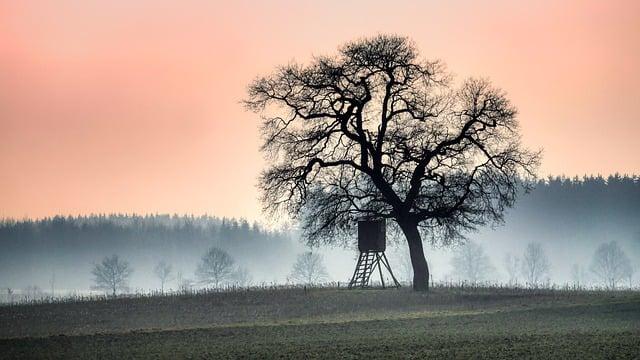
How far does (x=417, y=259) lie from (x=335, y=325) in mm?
17782

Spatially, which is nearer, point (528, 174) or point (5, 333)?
point (5, 333)

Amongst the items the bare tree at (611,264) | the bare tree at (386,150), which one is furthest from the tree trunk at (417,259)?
the bare tree at (611,264)

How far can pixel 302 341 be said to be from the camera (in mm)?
37188

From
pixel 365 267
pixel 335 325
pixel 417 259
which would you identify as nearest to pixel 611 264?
pixel 365 267

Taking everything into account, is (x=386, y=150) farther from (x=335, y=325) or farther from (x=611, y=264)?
(x=611, y=264)

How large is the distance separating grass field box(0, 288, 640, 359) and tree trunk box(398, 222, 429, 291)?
0.97m

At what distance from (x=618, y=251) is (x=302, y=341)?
165 m

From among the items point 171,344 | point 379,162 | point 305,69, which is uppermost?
point 305,69

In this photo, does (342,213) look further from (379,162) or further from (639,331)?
(639,331)

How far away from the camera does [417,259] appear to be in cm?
5997

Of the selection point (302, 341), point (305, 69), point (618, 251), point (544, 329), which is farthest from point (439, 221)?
point (618, 251)

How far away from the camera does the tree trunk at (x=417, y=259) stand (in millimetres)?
59062

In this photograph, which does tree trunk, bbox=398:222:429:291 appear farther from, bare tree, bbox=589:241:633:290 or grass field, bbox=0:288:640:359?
bare tree, bbox=589:241:633:290

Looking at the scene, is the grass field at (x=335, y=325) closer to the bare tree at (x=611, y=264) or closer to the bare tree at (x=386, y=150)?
the bare tree at (x=386, y=150)
